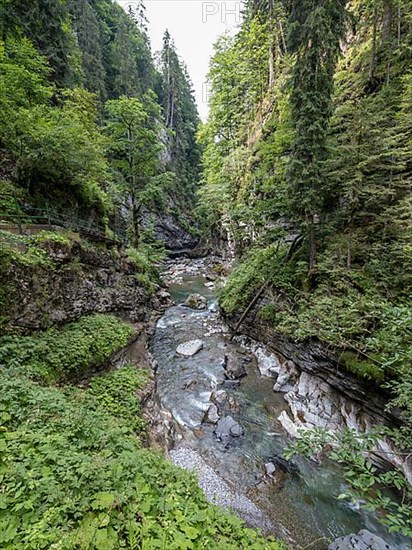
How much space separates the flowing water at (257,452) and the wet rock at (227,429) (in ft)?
0.53

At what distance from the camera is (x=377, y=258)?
6.77 m

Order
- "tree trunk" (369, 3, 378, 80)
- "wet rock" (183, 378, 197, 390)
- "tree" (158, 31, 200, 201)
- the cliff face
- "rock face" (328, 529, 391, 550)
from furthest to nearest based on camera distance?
"tree" (158, 31, 200, 201)
"tree trunk" (369, 3, 378, 80)
"wet rock" (183, 378, 197, 390)
the cliff face
"rock face" (328, 529, 391, 550)

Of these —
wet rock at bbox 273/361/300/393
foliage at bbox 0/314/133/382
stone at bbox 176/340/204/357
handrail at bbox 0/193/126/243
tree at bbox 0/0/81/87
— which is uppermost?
tree at bbox 0/0/81/87

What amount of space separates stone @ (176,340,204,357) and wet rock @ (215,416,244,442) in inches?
148

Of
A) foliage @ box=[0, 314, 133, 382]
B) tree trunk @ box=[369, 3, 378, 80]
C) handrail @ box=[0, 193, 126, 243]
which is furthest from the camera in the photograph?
tree trunk @ box=[369, 3, 378, 80]

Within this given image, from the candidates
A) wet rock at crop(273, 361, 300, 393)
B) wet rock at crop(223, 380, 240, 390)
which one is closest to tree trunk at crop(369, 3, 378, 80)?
wet rock at crop(273, 361, 300, 393)

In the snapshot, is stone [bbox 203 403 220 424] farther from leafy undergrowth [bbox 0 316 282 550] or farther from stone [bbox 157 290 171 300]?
stone [bbox 157 290 171 300]

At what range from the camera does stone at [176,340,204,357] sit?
1066cm

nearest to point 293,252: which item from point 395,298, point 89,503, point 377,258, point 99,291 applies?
point 377,258

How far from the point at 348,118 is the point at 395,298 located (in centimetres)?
633

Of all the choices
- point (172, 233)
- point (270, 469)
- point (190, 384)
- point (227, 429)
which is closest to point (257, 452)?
point (270, 469)

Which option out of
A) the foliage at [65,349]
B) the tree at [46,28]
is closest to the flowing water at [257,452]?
the foliage at [65,349]

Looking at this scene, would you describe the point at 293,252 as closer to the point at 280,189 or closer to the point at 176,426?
the point at 280,189

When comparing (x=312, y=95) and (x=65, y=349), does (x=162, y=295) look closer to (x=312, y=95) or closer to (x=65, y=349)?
(x=65, y=349)
